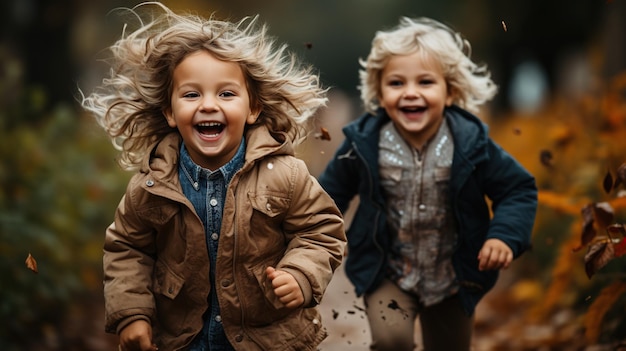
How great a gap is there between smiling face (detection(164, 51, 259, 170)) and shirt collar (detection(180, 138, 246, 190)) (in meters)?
0.05

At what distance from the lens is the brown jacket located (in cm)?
349

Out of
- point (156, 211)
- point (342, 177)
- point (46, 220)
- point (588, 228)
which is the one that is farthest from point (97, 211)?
point (588, 228)

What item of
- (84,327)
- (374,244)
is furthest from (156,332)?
(84,327)

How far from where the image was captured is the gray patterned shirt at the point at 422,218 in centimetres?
457

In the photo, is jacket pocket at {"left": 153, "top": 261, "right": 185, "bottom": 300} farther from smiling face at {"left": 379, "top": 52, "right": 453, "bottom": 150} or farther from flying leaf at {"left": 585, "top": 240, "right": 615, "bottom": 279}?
flying leaf at {"left": 585, "top": 240, "right": 615, "bottom": 279}

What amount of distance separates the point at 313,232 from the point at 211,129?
2.14 ft

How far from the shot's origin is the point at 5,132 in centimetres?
671

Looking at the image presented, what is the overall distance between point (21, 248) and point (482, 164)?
330 centimetres

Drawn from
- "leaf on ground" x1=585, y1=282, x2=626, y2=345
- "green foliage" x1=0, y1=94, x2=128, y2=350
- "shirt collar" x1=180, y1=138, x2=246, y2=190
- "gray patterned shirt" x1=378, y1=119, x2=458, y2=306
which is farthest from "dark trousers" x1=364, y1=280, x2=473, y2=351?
"green foliage" x1=0, y1=94, x2=128, y2=350

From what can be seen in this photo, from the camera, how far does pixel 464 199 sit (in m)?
4.52

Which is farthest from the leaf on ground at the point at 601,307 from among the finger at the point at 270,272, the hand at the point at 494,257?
the finger at the point at 270,272

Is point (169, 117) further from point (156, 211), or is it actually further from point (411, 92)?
point (411, 92)

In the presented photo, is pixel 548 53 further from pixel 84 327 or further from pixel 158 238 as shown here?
pixel 158 238

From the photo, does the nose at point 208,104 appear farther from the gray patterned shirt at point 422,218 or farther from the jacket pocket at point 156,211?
the gray patterned shirt at point 422,218
